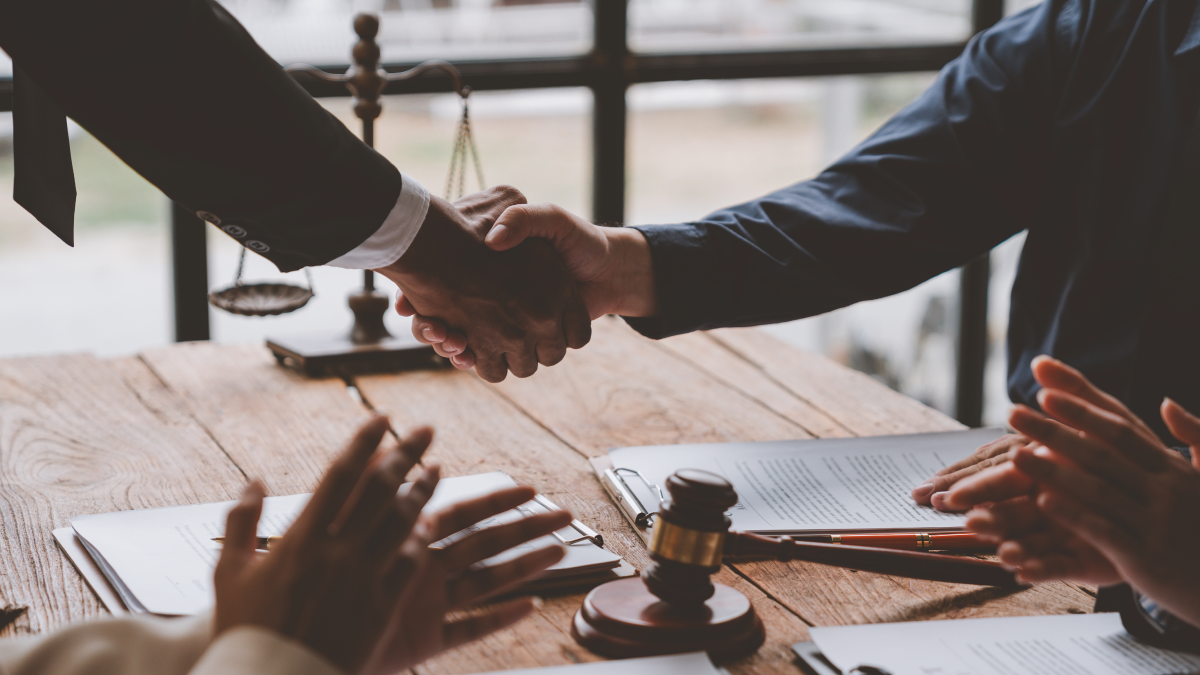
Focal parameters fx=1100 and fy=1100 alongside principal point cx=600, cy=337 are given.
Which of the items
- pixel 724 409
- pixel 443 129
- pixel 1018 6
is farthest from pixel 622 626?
pixel 1018 6

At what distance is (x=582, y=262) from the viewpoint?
4.64 feet

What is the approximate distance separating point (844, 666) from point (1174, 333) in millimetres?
708

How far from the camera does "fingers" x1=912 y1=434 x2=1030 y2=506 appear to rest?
1.09 metres

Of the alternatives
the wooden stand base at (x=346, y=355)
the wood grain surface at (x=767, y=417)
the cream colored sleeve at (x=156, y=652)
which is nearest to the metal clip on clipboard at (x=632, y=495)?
the wood grain surface at (x=767, y=417)

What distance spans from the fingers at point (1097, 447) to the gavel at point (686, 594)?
0.21 meters

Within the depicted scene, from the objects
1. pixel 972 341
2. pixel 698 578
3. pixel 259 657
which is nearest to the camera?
pixel 259 657

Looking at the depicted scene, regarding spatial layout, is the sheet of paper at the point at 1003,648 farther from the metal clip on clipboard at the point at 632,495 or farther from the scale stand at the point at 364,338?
the scale stand at the point at 364,338

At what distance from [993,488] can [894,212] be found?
0.77 meters

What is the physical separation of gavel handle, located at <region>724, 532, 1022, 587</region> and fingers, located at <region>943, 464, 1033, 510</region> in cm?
13

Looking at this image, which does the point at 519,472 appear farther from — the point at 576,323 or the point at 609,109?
the point at 609,109

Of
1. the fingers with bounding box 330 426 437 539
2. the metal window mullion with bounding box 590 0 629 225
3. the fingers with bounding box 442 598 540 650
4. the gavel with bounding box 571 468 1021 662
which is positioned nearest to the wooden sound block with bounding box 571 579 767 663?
the gavel with bounding box 571 468 1021 662

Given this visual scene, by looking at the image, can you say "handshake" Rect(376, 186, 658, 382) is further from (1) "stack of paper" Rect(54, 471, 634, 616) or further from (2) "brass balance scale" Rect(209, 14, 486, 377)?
(1) "stack of paper" Rect(54, 471, 634, 616)

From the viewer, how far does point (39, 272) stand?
105 inches

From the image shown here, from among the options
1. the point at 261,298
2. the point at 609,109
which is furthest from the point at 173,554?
the point at 609,109
